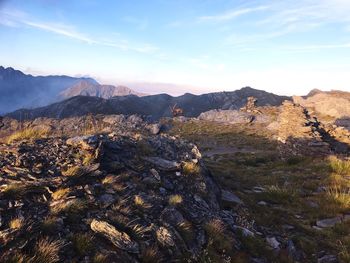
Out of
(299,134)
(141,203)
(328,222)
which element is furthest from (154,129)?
(141,203)

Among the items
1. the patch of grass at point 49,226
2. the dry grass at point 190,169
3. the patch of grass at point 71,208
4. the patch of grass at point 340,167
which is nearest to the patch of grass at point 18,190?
the patch of grass at point 71,208

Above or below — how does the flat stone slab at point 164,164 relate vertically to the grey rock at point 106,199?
above

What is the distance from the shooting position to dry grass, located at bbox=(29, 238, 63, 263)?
20.9ft

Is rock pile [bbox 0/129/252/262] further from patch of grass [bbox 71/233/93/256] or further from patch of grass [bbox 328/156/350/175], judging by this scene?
patch of grass [bbox 328/156/350/175]

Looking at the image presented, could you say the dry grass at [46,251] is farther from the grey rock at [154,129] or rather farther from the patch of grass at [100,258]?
the grey rock at [154,129]

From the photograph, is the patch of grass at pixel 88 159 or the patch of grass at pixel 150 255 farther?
the patch of grass at pixel 88 159

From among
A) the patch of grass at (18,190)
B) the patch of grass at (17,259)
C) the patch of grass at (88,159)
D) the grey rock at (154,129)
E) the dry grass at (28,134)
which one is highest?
the dry grass at (28,134)

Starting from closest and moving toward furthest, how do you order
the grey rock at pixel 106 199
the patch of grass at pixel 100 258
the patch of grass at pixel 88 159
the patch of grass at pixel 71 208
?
the patch of grass at pixel 100 258
the patch of grass at pixel 71 208
the grey rock at pixel 106 199
the patch of grass at pixel 88 159

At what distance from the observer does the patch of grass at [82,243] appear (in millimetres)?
6955

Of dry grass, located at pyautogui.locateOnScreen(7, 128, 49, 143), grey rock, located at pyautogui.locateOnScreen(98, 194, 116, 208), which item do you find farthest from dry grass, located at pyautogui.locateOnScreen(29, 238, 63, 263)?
dry grass, located at pyautogui.locateOnScreen(7, 128, 49, 143)

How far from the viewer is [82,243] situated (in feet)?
Answer: 23.1

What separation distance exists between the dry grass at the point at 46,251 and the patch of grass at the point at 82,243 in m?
0.35

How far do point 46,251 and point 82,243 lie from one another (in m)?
0.76

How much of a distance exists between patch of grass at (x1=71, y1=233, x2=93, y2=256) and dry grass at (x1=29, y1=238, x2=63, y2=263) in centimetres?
35
